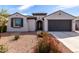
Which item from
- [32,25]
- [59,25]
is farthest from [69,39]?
[32,25]

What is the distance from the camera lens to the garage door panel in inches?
583

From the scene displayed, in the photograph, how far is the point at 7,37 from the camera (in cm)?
1477

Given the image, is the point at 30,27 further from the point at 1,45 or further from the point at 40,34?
the point at 1,45

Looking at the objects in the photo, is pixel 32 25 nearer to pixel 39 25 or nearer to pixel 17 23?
pixel 39 25

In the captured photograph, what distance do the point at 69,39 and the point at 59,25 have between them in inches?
66.7

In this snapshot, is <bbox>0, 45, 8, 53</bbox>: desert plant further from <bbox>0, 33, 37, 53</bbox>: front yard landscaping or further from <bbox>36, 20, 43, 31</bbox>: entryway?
<bbox>36, 20, 43, 31</bbox>: entryway

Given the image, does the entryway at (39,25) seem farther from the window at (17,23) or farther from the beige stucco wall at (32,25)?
the window at (17,23)

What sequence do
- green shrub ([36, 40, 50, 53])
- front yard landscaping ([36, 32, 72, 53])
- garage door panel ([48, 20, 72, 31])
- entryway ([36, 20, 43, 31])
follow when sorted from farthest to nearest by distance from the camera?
garage door panel ([48, 20, 72, 31]) < entryway ([36, 20, 43, 31]) < green shrub ([36, 40, 50, 53]) < front yard landscaping ([36, 32, 72, 53])

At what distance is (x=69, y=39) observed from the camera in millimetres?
16156

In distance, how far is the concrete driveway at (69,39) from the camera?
43.9ft

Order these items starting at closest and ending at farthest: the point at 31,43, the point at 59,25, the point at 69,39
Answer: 1. the point at 31,43
2. the point at 59,25
3. the point at 69,39

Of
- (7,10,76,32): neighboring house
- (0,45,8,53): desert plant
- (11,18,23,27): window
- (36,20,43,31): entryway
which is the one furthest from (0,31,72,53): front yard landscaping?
(11,18,23,27): window
